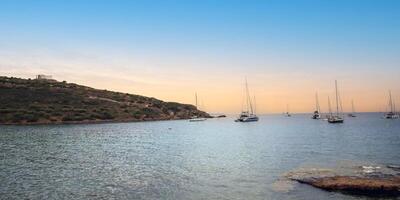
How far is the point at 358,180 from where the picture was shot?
125 feet

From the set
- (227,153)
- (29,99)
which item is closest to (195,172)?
(227,153)

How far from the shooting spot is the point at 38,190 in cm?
3756

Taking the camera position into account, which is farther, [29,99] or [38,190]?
[29,99]

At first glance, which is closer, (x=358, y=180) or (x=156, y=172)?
(x=358, y=180)

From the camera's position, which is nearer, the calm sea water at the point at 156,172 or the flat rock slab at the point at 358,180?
the flat rock slab at the point at 358,180

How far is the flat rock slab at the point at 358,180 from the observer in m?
34.4

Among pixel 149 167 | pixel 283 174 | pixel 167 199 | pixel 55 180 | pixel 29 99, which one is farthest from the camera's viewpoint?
pixel 29 99

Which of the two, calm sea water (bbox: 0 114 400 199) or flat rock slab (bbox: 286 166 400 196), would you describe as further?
calm sea water (bbox: 0 114 400 199)

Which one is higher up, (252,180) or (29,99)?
(29,99)

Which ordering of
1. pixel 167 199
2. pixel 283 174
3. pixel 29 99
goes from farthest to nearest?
pixel 29 99, pixel 283 174, pixel 167 199

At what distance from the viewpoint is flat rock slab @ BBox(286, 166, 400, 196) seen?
34438mm

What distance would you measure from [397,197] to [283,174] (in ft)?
50.6

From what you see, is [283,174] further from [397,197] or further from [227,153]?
[227,153]

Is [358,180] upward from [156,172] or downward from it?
upward
